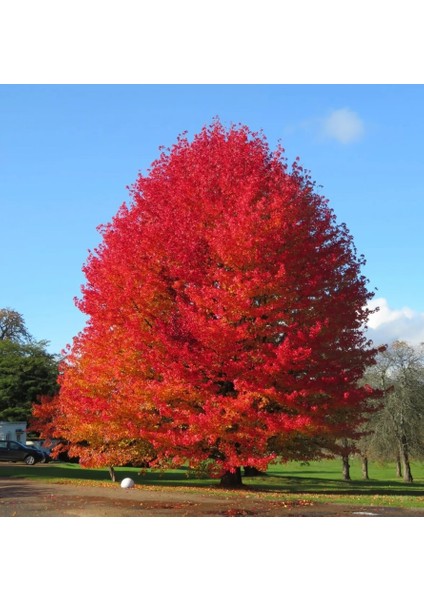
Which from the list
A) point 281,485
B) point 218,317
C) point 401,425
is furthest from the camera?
point 401,425

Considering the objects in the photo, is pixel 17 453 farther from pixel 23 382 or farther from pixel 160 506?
pixel 160 506

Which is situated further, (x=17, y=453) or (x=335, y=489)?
(x=17, y=453)

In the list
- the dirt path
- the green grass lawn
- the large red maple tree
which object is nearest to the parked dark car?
the green grass lawn

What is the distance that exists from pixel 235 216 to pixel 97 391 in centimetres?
763

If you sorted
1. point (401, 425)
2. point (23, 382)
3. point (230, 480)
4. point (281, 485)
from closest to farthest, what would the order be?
point (230, 480)
point (281, 485)
point (401, 425)
point (23, 382)

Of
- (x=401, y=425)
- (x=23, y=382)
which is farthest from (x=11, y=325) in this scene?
(x=401, y=425)

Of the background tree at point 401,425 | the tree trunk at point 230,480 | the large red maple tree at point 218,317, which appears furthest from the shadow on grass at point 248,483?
the background tree at point 401,425

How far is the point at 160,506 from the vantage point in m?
16.5

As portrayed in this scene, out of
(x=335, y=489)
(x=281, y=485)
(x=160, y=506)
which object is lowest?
(x=160, y=506)

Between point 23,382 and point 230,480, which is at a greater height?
point 23,382

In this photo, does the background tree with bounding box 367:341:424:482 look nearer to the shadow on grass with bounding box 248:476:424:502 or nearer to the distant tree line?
the shadow on grass with bounding box 248:476:424:502

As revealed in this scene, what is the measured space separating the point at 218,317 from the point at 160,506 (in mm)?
6084

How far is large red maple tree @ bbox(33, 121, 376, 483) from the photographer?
19625mm

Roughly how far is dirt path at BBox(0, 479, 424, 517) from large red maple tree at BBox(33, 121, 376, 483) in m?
1.77
